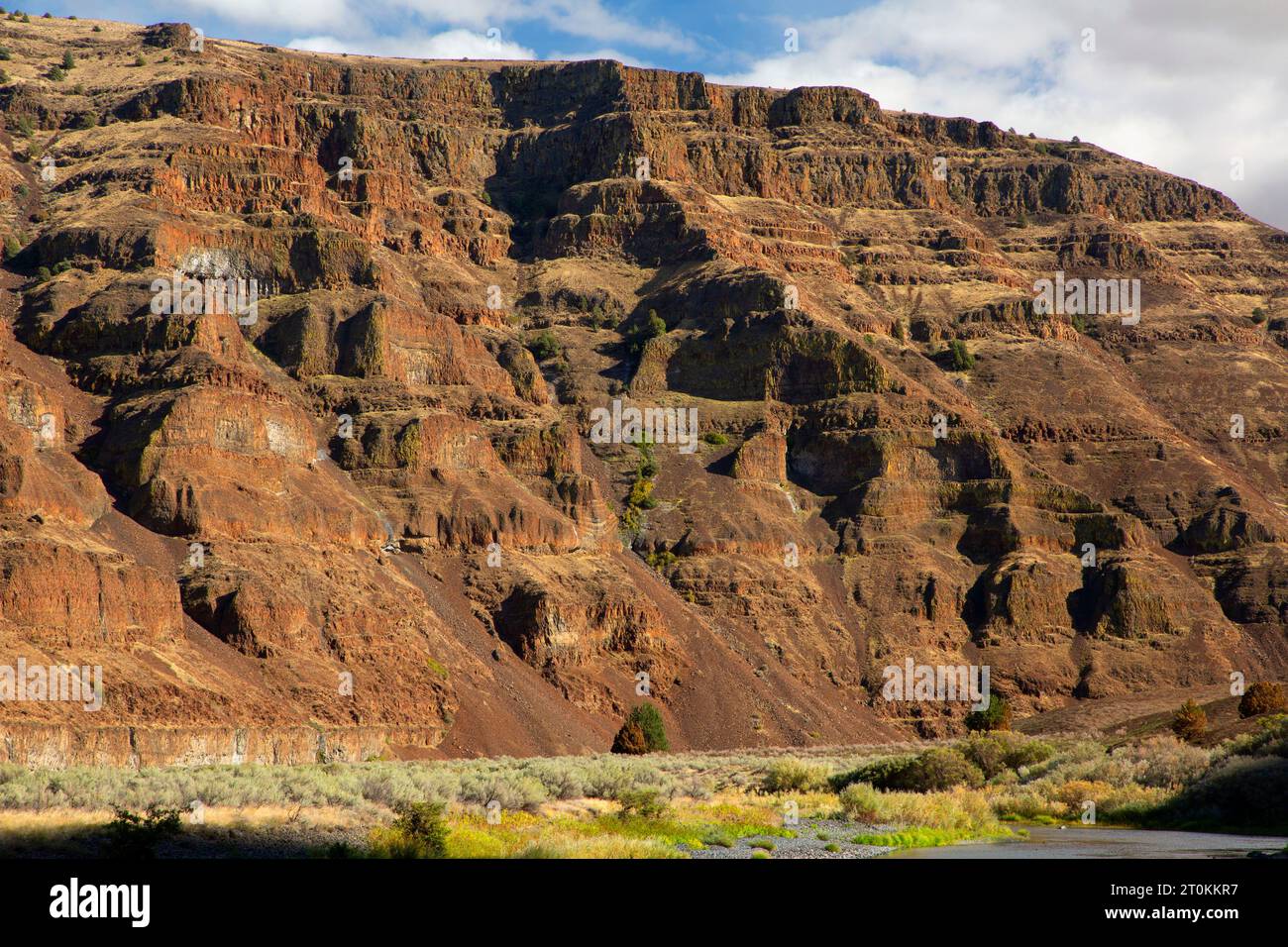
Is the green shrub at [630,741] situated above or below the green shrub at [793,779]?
below

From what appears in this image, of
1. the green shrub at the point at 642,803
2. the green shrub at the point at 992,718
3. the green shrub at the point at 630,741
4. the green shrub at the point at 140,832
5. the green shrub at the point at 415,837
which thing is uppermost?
the green shrub at the point at 140,832

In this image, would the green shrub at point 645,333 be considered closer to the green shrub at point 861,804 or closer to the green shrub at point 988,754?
the green shrub at point 988,754

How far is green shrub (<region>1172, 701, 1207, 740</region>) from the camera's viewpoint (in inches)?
2761

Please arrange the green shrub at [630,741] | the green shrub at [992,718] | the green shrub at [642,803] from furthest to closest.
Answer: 1. the green shrub at [992,718]
2. the green shrub at [630,741]
3. the green shrub at [642,803]

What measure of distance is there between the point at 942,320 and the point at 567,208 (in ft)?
137

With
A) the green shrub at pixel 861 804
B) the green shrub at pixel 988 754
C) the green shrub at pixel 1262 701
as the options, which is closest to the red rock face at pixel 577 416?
the green shrub at pixel 988 754

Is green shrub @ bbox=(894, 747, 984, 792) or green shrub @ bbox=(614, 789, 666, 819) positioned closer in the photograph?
green shrub @ bbox=(614, 789, 666, 819)

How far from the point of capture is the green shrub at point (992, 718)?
104 metres

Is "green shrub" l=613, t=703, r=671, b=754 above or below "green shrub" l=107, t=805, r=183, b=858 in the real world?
below

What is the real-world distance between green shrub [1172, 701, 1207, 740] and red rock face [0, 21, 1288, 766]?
30.1 meters

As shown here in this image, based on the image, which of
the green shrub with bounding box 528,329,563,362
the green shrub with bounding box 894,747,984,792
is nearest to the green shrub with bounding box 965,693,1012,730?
the green shrub with bounding box 894,747,984,792

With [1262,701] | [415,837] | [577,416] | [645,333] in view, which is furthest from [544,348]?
[415,837]

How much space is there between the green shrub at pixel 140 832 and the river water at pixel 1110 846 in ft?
54.6

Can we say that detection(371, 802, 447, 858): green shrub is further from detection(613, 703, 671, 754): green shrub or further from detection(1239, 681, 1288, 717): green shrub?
detection(1239, 681, 1288, 717): green shrub
